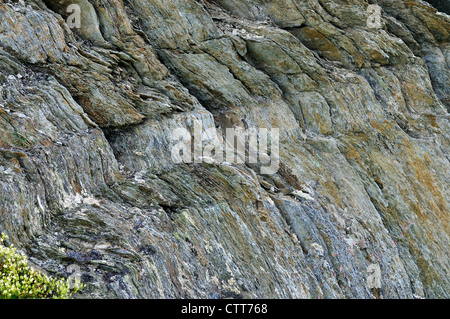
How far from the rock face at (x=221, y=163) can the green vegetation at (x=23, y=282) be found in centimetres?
44

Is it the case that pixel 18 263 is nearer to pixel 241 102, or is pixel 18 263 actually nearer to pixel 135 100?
pixel 135 100

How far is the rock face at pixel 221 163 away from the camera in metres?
10.5

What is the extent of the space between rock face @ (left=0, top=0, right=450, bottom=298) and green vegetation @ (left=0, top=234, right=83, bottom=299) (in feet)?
1.46

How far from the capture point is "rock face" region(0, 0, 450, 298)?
34.4 feet

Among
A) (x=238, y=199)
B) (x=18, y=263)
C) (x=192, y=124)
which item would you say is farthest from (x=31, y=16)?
(x=238, y=199)

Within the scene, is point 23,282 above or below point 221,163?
above

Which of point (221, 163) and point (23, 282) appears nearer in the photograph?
point (23, 282)

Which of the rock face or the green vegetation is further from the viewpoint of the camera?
the rock face

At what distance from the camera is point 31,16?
12.5m

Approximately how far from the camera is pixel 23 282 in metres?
8.34

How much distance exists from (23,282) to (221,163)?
7519mm

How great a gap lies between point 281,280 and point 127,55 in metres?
10.4

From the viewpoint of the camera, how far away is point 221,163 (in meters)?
13.7
